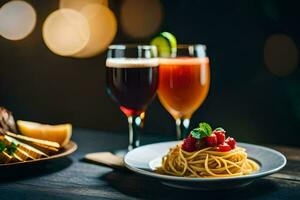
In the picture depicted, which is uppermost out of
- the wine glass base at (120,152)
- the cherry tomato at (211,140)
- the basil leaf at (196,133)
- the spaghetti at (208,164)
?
the basil leaf at (196,133)

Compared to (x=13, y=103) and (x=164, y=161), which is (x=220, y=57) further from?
(x=13, y=103)

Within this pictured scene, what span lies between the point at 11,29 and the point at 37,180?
140cm

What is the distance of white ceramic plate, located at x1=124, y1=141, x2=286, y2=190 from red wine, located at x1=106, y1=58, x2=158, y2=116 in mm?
154

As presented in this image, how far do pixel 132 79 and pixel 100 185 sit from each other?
34 cm

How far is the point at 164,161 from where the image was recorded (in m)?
1.37

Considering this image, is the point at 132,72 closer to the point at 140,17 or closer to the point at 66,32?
the point at 140,17

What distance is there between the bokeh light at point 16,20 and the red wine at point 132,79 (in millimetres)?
1115

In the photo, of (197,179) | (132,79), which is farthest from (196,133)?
(132,79)

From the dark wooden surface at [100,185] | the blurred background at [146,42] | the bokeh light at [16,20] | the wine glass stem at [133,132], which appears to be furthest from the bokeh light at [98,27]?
the dark wooden surface at [100,185]

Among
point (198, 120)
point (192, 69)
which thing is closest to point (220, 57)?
point (198, 120)

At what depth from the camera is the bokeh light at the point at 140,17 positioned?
2.22 metres

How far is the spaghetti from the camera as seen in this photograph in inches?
51.9

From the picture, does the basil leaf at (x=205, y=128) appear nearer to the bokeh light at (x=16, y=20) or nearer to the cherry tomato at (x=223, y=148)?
the cherry tomato at (x=223, y=148)

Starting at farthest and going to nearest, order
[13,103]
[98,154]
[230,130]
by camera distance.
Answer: [13,103] < [230,130] < [98,154]
